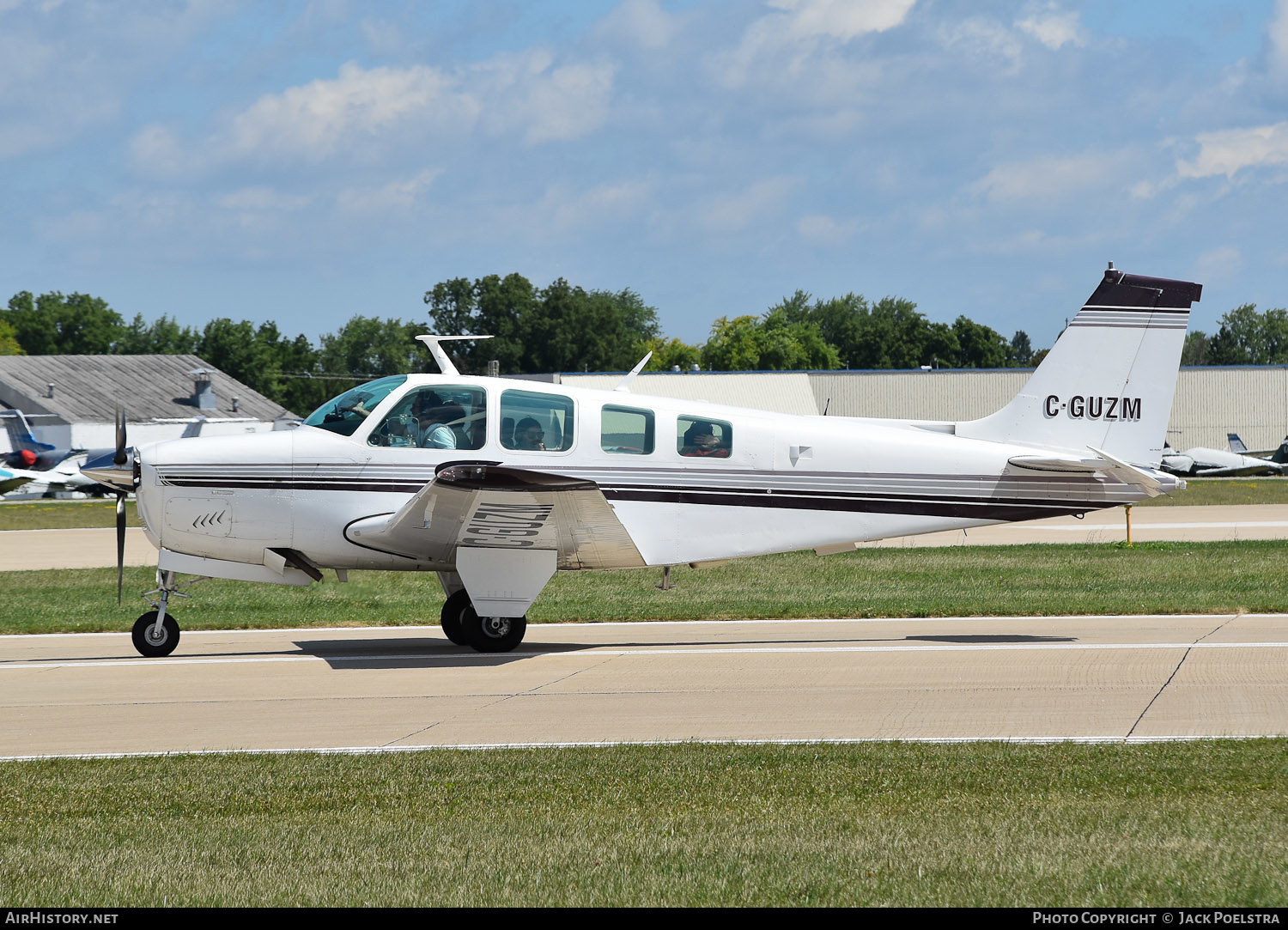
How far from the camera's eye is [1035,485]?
1238cm

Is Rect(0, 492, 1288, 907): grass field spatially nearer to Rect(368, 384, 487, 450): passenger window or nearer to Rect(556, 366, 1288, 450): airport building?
Rect(368, 384, 487, 450): passenger window

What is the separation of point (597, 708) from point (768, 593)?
767 cm

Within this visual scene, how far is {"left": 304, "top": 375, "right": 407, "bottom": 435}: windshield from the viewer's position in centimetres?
1190

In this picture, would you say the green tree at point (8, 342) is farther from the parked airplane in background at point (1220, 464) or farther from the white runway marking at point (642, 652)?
the white runway marking at point (642, 652)

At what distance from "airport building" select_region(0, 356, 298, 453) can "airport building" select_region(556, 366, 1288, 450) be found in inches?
907

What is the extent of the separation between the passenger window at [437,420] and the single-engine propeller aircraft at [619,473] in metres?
0.02

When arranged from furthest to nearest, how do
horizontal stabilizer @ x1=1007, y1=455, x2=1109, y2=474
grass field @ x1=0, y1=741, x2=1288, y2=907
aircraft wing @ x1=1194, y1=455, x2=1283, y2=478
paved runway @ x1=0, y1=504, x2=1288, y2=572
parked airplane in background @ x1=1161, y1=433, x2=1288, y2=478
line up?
aircraft wing @ x1=1194, y1=455, x2=1283, y2=478, parked airplane in background @ x1=1161, y1=433, x2=1288, y2=478, paved runway @ x1=0, y1=504, x2=1288, y2=572, horizontal stabilizer @ x1=1007, y1=455, x2=1109, y2=474, grass field @ x1=0, y1=741, x2=1288, y2=907

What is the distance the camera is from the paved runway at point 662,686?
8.63 m

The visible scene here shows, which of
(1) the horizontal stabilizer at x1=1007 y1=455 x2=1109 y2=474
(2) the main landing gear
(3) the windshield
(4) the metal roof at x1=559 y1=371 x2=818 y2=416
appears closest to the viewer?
(3) the windshield

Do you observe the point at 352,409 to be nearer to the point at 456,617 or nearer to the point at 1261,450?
the point at 456,617

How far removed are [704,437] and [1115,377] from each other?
4.20m

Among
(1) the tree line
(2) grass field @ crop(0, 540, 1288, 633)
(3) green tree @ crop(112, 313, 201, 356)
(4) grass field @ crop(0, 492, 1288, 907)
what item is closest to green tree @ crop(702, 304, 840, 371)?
(1) the tree line

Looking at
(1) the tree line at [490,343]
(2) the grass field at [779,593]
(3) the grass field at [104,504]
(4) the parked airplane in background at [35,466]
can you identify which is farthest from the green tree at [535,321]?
(2) the grass field at [779,593]
